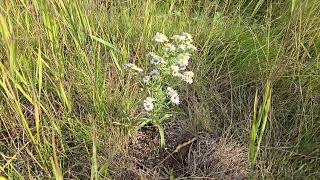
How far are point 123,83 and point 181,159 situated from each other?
0.35m

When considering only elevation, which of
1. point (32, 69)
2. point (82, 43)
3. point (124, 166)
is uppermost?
point (82, 43)

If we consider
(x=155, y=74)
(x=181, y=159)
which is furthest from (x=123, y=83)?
(x=181, y=159)

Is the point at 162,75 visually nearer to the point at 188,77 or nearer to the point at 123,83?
the point at 188,77

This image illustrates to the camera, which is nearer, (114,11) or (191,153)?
(191,153)

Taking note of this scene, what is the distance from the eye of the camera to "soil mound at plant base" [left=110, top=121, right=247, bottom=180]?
1.38 m

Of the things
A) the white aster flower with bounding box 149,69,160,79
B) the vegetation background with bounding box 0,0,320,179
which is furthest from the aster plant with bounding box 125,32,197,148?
the vegetation background with bounding box 0,0,320,179

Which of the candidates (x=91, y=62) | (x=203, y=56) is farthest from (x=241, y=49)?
(x=91, y=62)

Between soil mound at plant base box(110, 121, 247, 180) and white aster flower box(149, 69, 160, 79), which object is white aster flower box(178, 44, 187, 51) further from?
soil mound at plant base box(110, 121, 247, 180)

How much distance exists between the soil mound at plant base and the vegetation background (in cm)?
4

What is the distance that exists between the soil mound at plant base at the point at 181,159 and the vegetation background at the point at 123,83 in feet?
0.13

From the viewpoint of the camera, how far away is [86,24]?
5.00 feet

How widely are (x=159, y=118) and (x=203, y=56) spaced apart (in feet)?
1.34

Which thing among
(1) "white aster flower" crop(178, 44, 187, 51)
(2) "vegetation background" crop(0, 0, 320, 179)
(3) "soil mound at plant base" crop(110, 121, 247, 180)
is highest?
(1) "white aster flower" crop(178, 44, 187, 51)

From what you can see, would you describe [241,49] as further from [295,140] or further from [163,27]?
[295,140]
